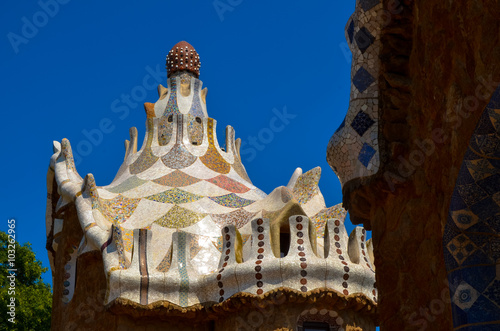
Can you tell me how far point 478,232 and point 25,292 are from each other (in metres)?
16.5

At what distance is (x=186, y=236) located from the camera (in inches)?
396

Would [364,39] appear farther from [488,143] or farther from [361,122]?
[488,143]

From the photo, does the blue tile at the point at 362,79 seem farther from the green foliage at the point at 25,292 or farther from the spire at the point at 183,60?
the green foliage at the point at 25,292

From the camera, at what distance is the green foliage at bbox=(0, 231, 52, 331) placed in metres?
18.0

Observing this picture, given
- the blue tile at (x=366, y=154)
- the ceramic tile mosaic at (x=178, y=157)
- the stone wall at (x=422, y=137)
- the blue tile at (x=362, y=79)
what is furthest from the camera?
the ceramic tile mosaic at (x=178, y=157)

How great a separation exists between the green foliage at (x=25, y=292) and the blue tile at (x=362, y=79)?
1421 cm

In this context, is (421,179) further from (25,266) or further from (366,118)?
(25,266)

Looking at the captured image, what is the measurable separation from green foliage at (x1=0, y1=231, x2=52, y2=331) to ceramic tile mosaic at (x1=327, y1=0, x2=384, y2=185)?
46.3ft

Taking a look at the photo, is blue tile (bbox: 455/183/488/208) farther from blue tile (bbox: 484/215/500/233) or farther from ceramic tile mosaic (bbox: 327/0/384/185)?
ceramic tile mosaic (bbox: 327/0/384/185)

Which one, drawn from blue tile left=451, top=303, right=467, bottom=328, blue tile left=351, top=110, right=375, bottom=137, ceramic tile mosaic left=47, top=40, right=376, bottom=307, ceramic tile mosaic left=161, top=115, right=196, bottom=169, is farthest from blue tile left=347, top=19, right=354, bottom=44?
ceramic tile mosaic left=161, top=115, right=196, bottom=169

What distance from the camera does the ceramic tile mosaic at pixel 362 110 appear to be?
521 cm

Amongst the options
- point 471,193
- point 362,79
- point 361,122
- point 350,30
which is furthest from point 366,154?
point 471,193

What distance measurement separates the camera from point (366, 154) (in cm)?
518

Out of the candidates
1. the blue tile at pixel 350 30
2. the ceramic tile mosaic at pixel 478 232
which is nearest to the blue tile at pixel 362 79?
the blue tile at pixel 350 30
